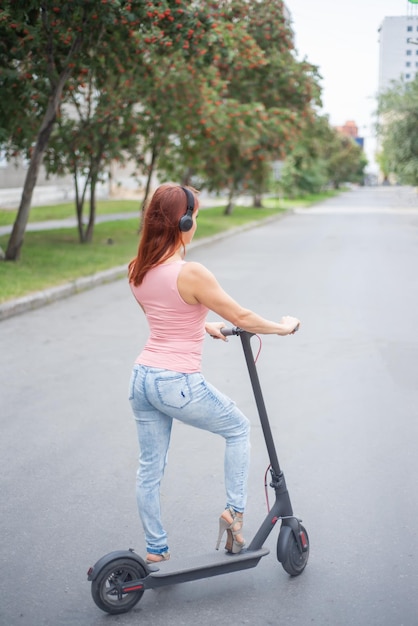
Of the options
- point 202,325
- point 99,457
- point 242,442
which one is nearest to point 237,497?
point 242,442

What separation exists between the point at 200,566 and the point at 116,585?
33cm

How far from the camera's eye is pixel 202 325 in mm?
3537

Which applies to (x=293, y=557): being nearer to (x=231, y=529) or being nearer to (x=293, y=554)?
(x=293, y=554)

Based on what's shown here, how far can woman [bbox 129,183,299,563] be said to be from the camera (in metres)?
3.41

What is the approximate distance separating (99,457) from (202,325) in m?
2.14

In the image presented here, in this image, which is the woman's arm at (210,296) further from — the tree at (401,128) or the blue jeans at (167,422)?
the tree at (401,128)

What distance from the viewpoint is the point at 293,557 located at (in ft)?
12.2

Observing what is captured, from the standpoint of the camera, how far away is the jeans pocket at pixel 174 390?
11.2 feet

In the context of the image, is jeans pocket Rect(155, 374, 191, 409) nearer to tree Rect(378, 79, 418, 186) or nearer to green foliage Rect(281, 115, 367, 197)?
green foliage Rect(281, 115, 367, 197)

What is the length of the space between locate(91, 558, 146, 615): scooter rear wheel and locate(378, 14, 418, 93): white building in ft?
17.5

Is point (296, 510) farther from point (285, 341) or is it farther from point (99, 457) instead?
point (285, 341)

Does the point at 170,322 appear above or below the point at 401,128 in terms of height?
below

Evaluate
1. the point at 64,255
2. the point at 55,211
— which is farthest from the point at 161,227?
the point at 55,211

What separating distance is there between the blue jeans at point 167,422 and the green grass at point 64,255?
7863 millimetres
